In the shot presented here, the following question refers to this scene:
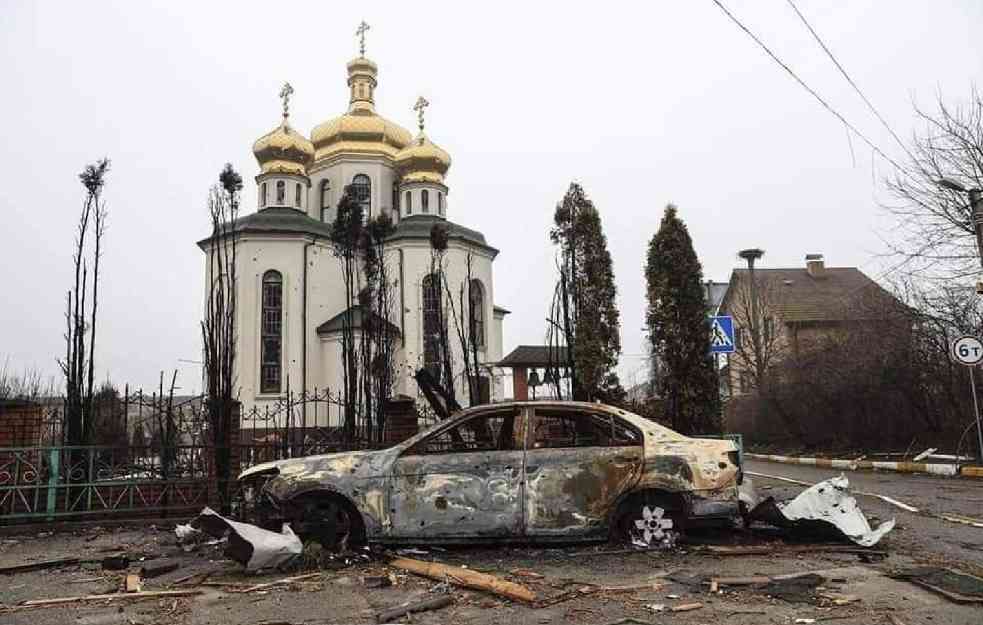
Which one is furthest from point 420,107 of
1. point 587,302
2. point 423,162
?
point 587,302

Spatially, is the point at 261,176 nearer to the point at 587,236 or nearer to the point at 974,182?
the point at 587,236

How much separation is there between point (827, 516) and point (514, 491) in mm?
2923

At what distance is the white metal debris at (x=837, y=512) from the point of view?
6.54m

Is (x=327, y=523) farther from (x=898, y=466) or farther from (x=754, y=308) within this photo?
(x=754, y=308)

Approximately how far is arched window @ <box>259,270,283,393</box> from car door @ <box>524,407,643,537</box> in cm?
2781


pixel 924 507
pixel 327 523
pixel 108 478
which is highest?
pixel 108 478

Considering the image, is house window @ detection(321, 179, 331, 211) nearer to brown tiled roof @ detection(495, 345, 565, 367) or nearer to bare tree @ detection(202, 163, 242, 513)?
brown tiled roof @ detection(495, 345, 565, 367)

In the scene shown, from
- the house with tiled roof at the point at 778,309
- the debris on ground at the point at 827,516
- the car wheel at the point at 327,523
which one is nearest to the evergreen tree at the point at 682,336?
the debris on ground at the point at 827,516

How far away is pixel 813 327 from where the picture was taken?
34344 mm

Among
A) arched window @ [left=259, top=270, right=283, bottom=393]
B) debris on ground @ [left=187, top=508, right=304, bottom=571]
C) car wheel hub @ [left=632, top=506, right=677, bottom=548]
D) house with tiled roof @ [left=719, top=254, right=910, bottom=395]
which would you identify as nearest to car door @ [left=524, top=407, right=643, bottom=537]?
car wheel hub @ [left=632, top=506, right=677, bottom=548]

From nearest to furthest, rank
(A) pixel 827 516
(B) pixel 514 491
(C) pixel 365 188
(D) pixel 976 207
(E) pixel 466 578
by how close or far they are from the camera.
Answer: (E) pixel 466 578, (B) pixel 514 491, (A) pixel 827 516, (D) pixel 976 207, (C) pixel 365 188

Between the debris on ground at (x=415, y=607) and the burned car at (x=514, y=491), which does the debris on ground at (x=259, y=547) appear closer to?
the burned car at (x=514, y=491)

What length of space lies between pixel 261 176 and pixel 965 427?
103 ft

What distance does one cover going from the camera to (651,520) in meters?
6.58
